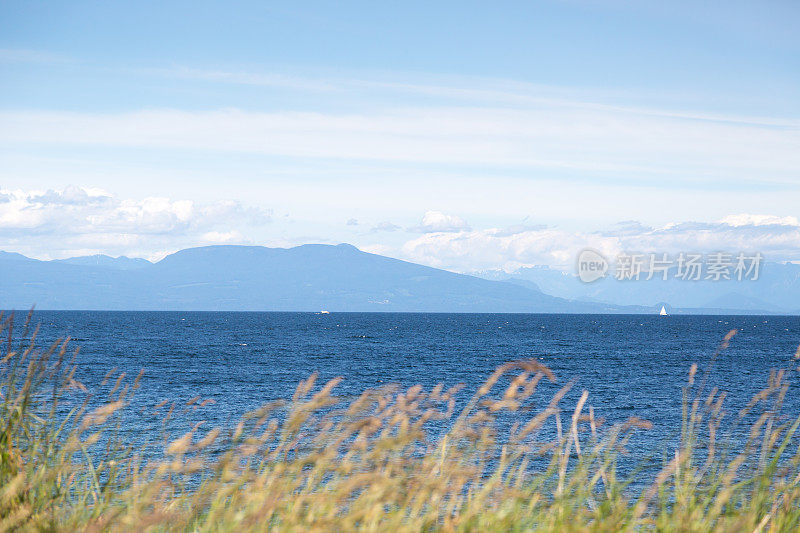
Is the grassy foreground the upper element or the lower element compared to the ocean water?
upper

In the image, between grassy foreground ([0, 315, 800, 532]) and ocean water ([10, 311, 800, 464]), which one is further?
ocean water ([10, 311, 800, 464])

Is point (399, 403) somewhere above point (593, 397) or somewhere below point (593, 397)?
above

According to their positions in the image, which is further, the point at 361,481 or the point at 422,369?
the point at 422,369

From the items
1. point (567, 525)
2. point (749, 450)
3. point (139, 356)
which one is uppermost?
point (749, 450)

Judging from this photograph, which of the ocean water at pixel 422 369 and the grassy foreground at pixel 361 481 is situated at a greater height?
the grassy foreground at pixel 361 481

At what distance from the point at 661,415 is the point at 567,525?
4157 centimetres

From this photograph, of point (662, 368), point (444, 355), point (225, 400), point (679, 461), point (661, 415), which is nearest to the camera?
point (679, 461)

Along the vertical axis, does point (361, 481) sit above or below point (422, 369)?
above

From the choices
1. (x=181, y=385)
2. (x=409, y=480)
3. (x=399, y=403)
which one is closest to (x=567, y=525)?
(x=409, y=480)

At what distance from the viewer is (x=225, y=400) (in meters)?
47.4

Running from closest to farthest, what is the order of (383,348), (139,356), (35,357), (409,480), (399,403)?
(399,403) → (409,480) → (35,357) → (139,356) → (383,348)

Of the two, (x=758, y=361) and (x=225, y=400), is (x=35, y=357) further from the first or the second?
(x=758, y=361)

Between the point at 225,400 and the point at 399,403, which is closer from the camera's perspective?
the point at 399,403

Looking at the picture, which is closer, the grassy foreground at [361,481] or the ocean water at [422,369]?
the grassy foreground at [361,481]
